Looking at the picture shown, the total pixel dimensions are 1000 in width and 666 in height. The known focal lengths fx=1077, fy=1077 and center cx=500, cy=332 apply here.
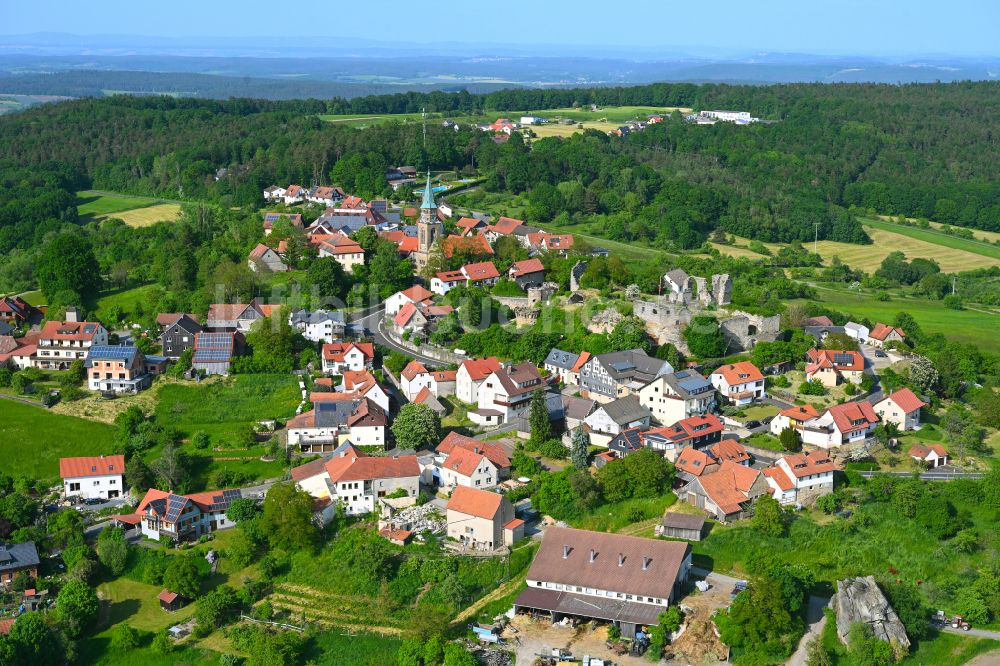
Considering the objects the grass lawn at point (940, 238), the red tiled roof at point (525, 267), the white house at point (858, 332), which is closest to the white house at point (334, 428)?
the red tiled roof at point (525, 267)

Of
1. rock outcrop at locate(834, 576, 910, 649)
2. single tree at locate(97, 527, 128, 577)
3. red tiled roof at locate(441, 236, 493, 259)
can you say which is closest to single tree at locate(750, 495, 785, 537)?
rock outcrop at locate(834, 576, 910, 649)

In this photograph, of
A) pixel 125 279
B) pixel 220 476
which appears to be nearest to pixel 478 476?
pixel 220 476

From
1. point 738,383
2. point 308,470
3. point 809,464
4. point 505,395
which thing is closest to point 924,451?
point 809,464

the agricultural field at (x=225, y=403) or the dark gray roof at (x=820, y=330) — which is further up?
the dark gray roof at (x=820, y=330)

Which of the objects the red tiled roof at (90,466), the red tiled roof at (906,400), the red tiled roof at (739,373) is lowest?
the red tiled roof at (90,466)

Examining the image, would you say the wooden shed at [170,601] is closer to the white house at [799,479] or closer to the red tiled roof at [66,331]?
the red tiled roof at [66,331]
